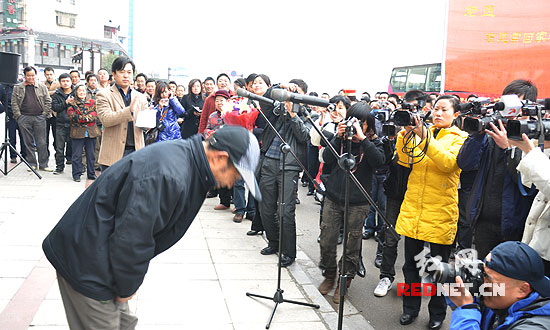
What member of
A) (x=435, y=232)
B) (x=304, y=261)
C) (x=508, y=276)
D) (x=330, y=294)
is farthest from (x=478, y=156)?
(x=304, y=261)

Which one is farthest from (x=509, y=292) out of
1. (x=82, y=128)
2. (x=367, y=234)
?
(x=82, y=128)

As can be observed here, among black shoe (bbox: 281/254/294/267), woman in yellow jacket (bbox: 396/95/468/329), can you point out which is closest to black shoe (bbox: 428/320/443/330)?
woman in yellow jacket (bbox: 396/95/468/329)

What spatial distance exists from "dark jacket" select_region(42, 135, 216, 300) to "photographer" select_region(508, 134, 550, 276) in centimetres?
181

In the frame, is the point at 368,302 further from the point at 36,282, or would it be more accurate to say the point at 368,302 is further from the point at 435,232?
the point at 36,282

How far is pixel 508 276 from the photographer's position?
86.2 inches

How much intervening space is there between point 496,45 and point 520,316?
7.23 m

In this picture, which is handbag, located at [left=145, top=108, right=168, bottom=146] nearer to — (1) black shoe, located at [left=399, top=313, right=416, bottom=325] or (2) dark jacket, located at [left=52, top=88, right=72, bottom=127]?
(2) dark jacket, located at [left=52, top=88, right=72, bottom=127]

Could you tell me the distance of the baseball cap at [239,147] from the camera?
226cm

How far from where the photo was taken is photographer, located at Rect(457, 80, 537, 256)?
3.46m

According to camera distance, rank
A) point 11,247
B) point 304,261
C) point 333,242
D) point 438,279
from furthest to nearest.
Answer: point 304,261 < point 11,247 < point 333,242 < point 438,279

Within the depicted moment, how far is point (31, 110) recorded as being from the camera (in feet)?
30.0

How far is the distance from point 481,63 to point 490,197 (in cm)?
570

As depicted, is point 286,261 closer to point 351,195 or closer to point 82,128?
point 351,195

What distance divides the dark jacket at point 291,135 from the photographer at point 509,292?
2857 mm
